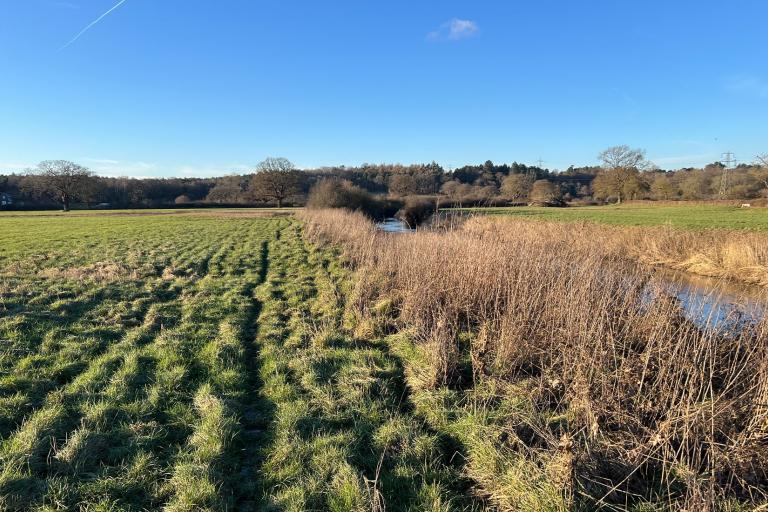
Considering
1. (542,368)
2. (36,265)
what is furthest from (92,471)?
(36,265)

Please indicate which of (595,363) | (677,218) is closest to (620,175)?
(677,218)

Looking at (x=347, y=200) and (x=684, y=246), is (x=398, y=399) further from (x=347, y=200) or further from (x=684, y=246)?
(x=347, y=200)

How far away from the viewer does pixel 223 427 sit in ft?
12.3

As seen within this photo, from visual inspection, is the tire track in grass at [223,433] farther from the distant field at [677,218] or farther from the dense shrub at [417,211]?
the dense shrub at [417,211]

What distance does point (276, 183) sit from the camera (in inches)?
2544

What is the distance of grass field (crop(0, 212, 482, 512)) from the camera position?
9.75 feet

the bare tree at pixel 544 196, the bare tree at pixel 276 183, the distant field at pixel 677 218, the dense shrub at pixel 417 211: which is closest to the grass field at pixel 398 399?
the distant field at pixel 677 218

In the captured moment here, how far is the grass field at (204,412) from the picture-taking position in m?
2.97

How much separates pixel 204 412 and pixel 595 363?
13.1 feet


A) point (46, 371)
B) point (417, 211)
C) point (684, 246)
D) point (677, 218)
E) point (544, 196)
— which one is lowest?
point (46, 371)

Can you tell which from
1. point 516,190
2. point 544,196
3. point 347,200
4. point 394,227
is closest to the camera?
point 516,190

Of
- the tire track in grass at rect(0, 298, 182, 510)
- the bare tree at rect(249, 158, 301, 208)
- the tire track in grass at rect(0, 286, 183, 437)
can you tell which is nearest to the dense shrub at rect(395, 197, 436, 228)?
the tire track in grass at rect(0, 286, 183, 437)

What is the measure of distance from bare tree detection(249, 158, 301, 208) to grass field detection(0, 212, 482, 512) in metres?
58.1

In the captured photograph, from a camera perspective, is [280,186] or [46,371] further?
[280,186]
